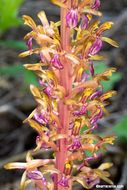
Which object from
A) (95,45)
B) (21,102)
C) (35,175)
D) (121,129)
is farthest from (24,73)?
(95,45)

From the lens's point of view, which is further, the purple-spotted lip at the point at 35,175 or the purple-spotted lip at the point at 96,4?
the purple-spotted lip at the point at 35,175

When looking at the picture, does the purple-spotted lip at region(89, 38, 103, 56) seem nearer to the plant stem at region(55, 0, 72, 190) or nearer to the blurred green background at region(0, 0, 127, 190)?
the plant stem at region(55, 0, 72, 190)

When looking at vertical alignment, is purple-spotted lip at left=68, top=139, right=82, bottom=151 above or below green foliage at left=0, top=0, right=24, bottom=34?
below

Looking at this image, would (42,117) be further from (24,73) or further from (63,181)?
(24,73)

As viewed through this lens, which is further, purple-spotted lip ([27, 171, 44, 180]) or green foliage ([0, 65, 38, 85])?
green foliage ([0, 65, 38, 85])

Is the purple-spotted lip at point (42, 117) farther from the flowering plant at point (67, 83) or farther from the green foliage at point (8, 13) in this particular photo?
the green foliage at point (8, 13)

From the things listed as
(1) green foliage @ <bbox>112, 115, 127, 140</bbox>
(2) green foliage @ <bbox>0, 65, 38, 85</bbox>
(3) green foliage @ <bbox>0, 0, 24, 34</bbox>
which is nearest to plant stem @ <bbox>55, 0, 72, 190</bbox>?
(1) green foliage @ <bbox>112, 115, 127, 140</bbox>

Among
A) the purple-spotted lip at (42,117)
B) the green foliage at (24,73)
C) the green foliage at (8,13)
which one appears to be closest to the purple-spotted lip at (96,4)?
the purple-spotted lip at (42,117)
